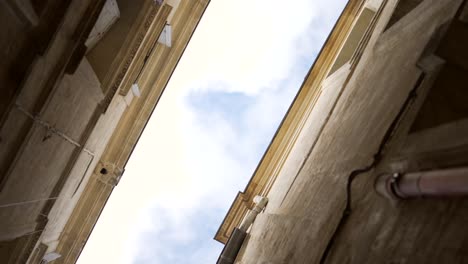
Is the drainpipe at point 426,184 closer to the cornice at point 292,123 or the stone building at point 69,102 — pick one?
the stone building at point 69,102

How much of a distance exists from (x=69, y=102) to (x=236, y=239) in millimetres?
5794

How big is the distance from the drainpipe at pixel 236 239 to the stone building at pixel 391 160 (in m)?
1.93

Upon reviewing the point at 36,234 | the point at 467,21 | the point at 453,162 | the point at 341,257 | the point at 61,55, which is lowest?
the point at 36,234

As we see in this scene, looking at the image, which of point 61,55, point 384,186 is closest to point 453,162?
point 384,186

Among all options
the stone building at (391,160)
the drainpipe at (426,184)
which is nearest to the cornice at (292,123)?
the stone building at (391,160)

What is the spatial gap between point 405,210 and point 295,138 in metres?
8.77

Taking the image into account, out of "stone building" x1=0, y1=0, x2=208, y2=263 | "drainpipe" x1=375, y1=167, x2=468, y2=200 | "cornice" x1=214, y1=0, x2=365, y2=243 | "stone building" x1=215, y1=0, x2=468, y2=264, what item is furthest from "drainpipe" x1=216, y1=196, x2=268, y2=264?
"drainpipe" x1=375, y1=167, x2=468, y2=200

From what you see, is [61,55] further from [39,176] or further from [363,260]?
[363,260]

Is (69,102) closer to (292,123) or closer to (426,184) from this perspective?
(426,184)

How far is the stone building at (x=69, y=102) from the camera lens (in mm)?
4820

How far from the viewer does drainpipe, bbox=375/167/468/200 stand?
9.77ft

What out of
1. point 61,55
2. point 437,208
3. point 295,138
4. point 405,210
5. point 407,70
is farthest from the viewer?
point 295,138

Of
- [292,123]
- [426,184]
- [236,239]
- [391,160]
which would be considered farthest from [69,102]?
[292,123]

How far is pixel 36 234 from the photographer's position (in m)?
8.41
